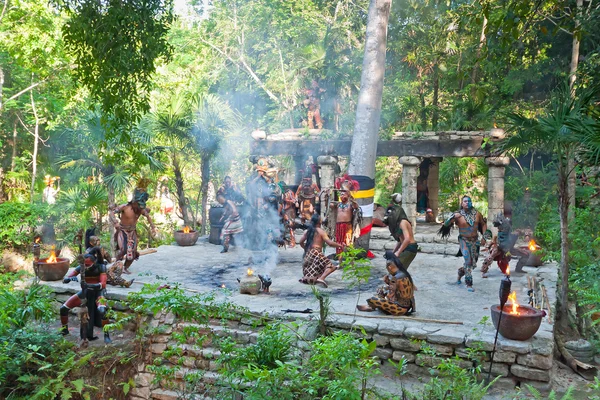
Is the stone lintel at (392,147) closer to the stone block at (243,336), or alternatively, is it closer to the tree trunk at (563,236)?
the tree trunk at (563,236)

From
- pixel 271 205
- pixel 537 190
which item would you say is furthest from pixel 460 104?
pixel 271 205

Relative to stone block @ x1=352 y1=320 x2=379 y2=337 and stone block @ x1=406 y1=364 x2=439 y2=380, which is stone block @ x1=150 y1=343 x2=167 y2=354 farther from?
stone block @ x1=406 y1=364 x2=439 y2=380

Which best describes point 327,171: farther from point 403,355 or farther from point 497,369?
point 497,369

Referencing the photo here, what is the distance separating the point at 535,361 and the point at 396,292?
1912 millimetres

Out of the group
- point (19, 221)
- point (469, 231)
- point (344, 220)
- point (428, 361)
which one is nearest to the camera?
point (428, 361)

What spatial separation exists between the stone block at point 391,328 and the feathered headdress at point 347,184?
14.0 feet

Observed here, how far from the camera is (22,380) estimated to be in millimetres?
6445

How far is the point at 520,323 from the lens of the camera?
6172 millimetres

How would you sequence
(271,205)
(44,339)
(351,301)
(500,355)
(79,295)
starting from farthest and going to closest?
1. (271,205)
2. (351,301)
3. (79,295)
4. (44,339)
5. (500,355)

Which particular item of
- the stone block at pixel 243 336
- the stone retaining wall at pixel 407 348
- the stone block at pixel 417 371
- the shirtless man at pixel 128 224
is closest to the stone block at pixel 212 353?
the stone retaining wall at pixel 407 348

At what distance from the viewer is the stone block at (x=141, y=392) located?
7.10 meters

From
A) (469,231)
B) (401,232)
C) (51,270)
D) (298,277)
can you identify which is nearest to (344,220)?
(298,277)

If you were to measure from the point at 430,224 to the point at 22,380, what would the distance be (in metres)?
12.3

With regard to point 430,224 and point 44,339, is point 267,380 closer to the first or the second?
point 44,339
